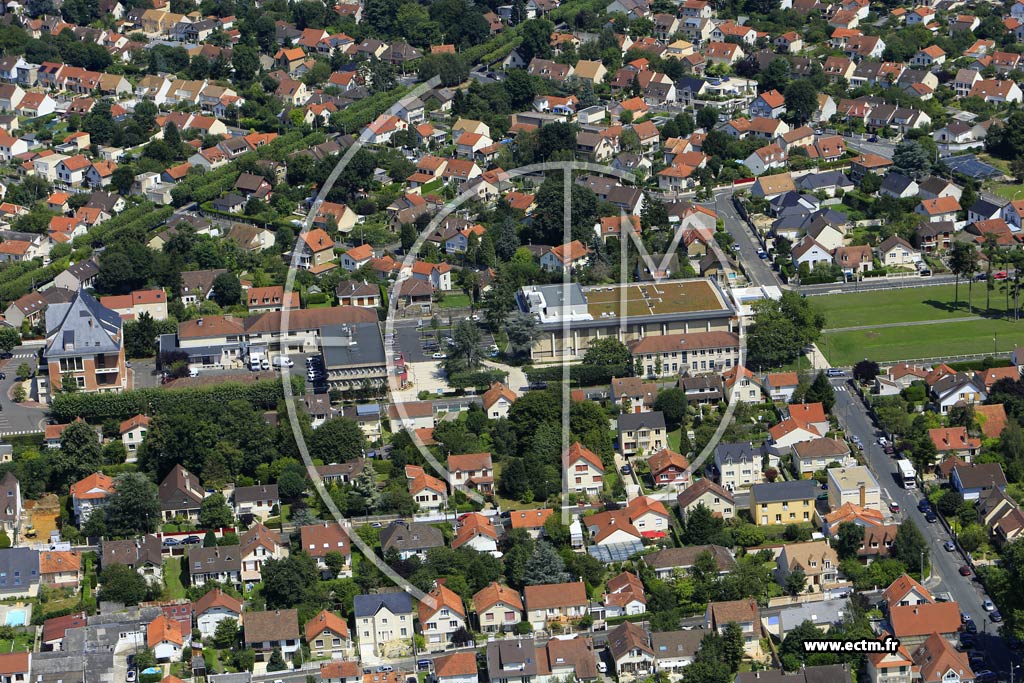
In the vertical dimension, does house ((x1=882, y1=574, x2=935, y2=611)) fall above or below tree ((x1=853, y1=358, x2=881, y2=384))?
below

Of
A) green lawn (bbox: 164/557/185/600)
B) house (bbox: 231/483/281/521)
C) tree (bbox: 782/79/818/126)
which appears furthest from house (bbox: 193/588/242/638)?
tree (bbox: 782/79/818/126)

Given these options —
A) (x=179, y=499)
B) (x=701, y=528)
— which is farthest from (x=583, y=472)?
(x=179, y=499)

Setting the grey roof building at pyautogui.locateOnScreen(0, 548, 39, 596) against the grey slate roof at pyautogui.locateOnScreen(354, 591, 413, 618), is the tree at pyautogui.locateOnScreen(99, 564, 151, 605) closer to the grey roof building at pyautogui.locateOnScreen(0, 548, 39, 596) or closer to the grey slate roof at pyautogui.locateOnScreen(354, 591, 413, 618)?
the grey roof building at pyautogui.locateOnScreen(0, 548, 39, 596)

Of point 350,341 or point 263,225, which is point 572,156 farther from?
point 350,341

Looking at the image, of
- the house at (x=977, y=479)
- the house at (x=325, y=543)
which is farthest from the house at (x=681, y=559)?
the house at (x=325, y=543)

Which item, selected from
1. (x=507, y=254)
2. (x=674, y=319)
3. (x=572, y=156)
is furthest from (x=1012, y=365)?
(x=572, y=156)

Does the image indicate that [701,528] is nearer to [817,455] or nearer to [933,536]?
[817,455]
